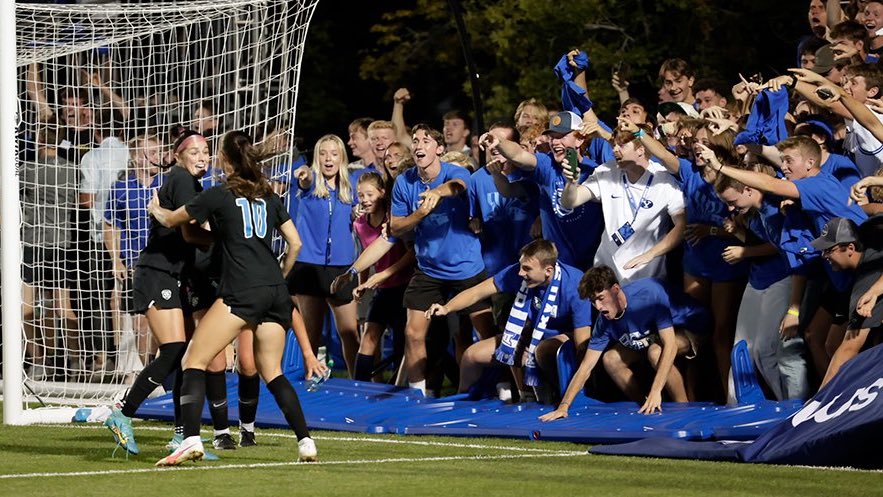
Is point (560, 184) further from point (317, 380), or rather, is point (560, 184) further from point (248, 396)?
point (248, 396)

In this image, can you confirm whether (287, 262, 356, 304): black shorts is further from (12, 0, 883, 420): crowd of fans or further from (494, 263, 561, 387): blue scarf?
(494, 263, 561, 387): blue scarf

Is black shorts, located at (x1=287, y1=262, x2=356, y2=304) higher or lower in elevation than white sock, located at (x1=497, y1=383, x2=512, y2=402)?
higher

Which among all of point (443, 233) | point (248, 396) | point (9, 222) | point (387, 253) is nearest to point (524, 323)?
point (443, 233)

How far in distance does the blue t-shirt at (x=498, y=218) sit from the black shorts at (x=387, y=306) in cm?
98

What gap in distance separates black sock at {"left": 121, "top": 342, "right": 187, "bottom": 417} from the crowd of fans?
33.7 inches

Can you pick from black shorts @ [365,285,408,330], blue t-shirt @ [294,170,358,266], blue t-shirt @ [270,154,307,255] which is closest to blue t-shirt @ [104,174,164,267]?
blue t-shirt @ [270,154,307,255]

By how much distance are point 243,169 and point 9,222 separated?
291 centimetres

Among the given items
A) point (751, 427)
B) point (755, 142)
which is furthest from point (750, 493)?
point (755, 142)

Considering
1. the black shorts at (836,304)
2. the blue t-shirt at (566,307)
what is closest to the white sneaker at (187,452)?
the blue t-shirt at (566,307)

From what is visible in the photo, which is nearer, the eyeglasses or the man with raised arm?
the eyeglasses

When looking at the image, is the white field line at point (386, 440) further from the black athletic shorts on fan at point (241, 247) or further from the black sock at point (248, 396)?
the black athletic shorts on fan at point (241, 247)

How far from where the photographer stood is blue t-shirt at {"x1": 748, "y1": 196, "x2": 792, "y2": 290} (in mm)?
10180

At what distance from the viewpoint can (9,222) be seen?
11266mm

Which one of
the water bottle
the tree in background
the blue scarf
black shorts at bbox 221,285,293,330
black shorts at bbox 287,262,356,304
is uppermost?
the tree in background
